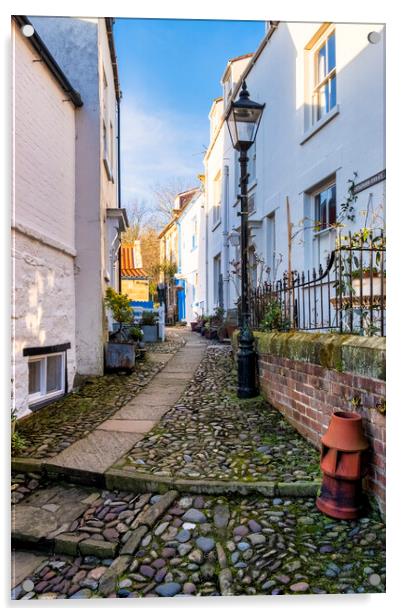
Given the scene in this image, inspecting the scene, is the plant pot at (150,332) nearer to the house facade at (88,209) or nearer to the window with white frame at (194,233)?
the house facade at (88,209)

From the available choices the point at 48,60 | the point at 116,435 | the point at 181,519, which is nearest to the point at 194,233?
the point at 48,60

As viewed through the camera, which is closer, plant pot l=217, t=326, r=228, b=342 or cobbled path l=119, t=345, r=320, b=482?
cobbled path l=119, t=345, r=320, b=482

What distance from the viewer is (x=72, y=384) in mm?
4348

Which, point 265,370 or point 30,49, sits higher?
point 30,49

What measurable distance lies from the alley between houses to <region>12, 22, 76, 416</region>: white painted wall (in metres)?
0.74

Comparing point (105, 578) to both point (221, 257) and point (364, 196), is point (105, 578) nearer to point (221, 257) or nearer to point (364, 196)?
point (364, 196)

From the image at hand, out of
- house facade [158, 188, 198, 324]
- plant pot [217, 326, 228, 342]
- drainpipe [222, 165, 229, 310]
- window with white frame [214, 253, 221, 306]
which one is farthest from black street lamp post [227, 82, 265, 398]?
house facade [158, 188, 198, 324]

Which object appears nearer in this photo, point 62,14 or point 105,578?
point 105,578

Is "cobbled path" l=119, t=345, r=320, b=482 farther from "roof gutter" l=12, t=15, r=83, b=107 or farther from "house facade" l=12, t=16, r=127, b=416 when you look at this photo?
"roof gutter" l=12, t=15, r=83, b=107

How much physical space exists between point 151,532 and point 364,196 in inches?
130

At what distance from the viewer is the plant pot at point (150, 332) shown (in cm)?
1020

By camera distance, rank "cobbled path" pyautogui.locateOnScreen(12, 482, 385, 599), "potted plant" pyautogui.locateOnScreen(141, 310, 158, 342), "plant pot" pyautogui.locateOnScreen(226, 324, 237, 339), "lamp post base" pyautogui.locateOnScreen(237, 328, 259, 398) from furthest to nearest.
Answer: "potted plant" pyautogui.locateOnScreen(141, 310, 158, 342) → "plant pot" pyautogui.locateOnScreen(226, 324, 237, 339) → "lamp post base" pyautogui.locateOnScreen(237, 328, 259, 398) → "cobbled path" pyautogui.locateOnScreen(12, 482, 385, 599)

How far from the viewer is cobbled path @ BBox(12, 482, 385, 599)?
1.73 m

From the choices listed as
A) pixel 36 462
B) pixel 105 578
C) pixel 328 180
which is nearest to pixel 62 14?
pixel 36 462
